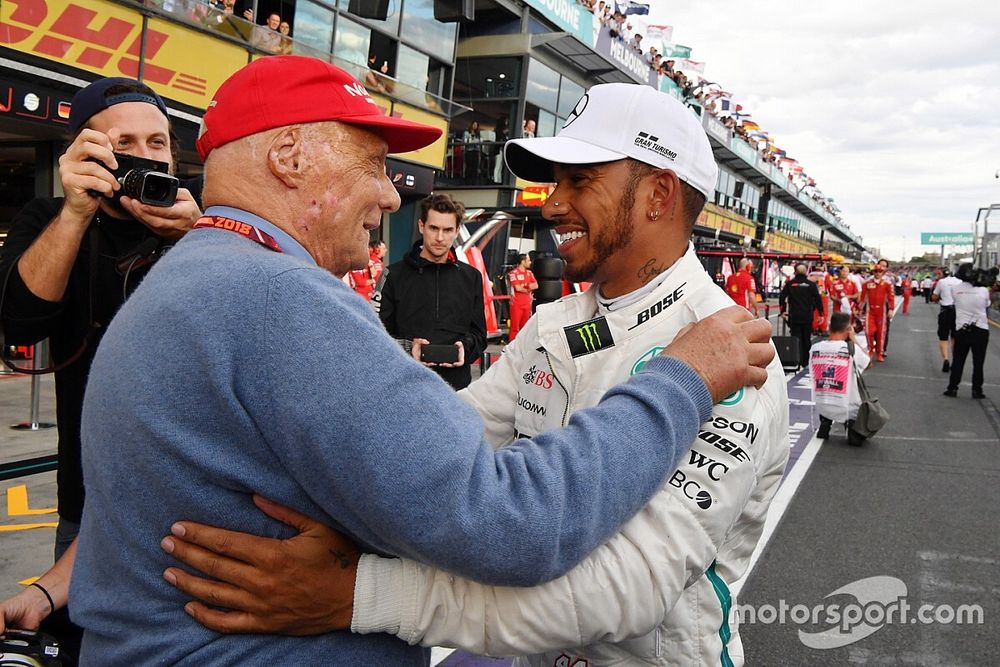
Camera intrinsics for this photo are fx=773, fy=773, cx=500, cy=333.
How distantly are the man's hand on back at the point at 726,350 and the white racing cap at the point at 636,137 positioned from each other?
0.43 m

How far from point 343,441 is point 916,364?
18.0m

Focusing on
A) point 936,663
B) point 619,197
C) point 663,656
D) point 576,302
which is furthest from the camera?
point 936,663

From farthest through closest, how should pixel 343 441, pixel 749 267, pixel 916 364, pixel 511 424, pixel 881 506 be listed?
pixel 749 267, pixel 916 364, pixel 881 506, pixel 511 424, pixel 343 441

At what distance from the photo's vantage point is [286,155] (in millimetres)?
1330

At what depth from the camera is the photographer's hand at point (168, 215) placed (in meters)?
2.19

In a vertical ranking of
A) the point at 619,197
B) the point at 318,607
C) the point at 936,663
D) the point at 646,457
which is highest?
the point at 619,197

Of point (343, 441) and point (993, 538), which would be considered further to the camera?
point (993, 538)

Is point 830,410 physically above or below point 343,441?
below

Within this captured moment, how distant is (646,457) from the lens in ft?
3.99

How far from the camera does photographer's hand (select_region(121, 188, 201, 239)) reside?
2.19 meters

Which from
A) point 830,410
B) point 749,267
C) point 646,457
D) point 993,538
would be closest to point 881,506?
point 993,538

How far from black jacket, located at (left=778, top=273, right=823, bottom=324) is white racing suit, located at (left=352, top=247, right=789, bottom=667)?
13967 millimetres

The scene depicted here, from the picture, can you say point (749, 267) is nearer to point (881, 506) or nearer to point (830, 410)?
point (830, 410)

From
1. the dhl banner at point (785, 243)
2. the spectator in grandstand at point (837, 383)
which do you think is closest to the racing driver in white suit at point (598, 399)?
the spectator in grandstand at point (837, 383)
